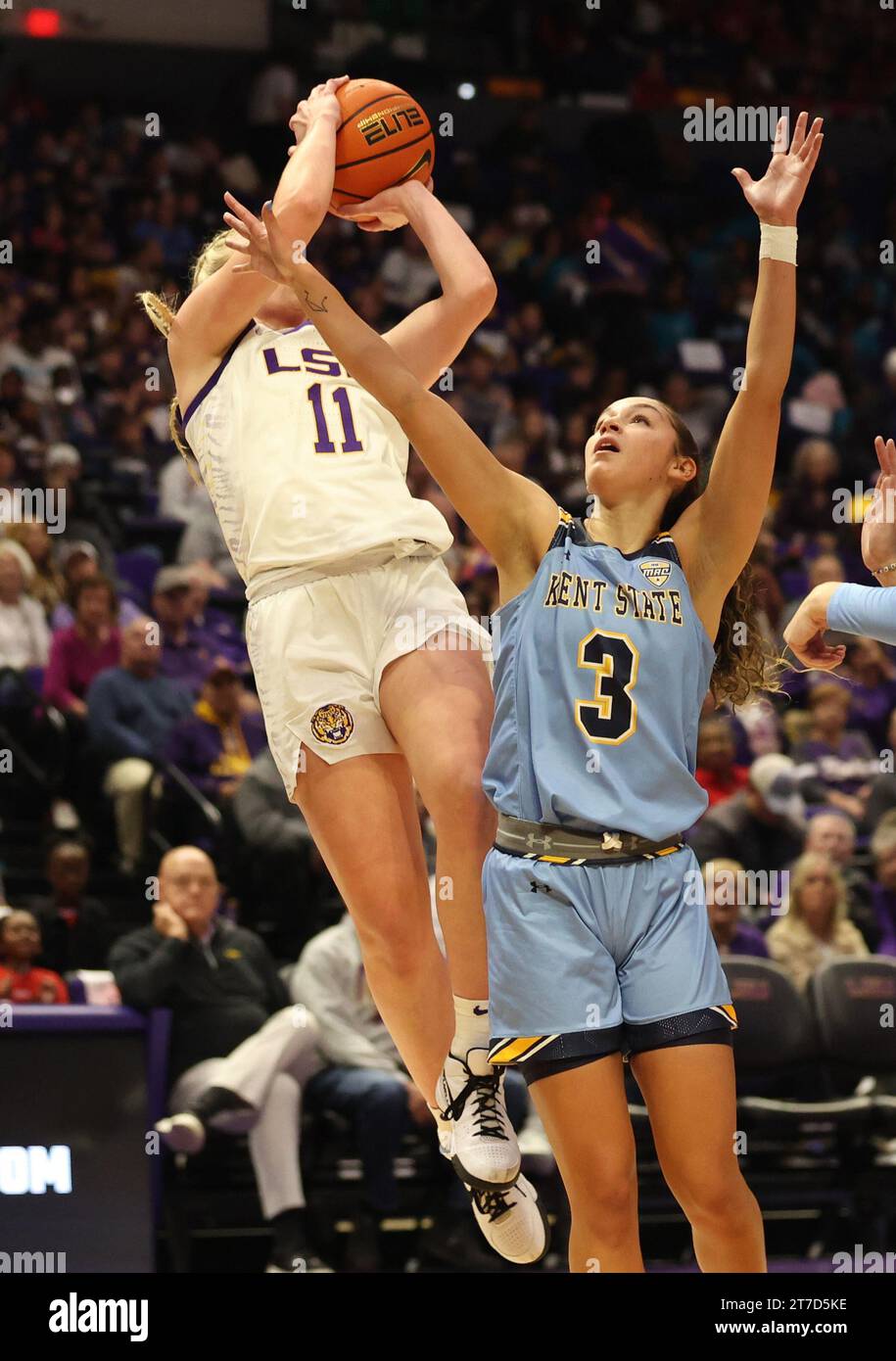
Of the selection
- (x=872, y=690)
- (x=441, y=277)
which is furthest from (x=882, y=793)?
(x=441, y=277)

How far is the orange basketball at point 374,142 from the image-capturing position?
4160mm

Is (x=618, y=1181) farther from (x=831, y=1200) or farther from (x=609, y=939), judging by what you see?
(x=831, y=1200)

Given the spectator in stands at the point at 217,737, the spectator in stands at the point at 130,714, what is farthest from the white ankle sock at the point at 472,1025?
the spectator in stands at the point at 217,737

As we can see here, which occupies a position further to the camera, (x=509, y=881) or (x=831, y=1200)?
(x=831, y=1200)

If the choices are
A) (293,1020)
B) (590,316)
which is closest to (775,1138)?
(293,1020)

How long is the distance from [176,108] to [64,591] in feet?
22.9

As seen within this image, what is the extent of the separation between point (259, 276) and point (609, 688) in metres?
1.29

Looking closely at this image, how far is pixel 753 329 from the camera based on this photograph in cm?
364

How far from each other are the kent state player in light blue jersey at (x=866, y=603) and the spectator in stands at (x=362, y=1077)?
323 centimetres

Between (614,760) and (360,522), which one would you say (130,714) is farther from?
(614,760)

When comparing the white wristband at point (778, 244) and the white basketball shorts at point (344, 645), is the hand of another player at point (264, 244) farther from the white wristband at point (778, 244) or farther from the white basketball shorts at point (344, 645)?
the white wristband at point (778, 244)

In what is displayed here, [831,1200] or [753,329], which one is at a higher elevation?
[753,329]

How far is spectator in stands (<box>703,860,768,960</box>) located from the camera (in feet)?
24.1

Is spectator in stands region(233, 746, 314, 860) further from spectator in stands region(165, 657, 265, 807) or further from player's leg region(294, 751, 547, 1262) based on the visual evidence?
player's leg region(294, 751, 547, 1262)
